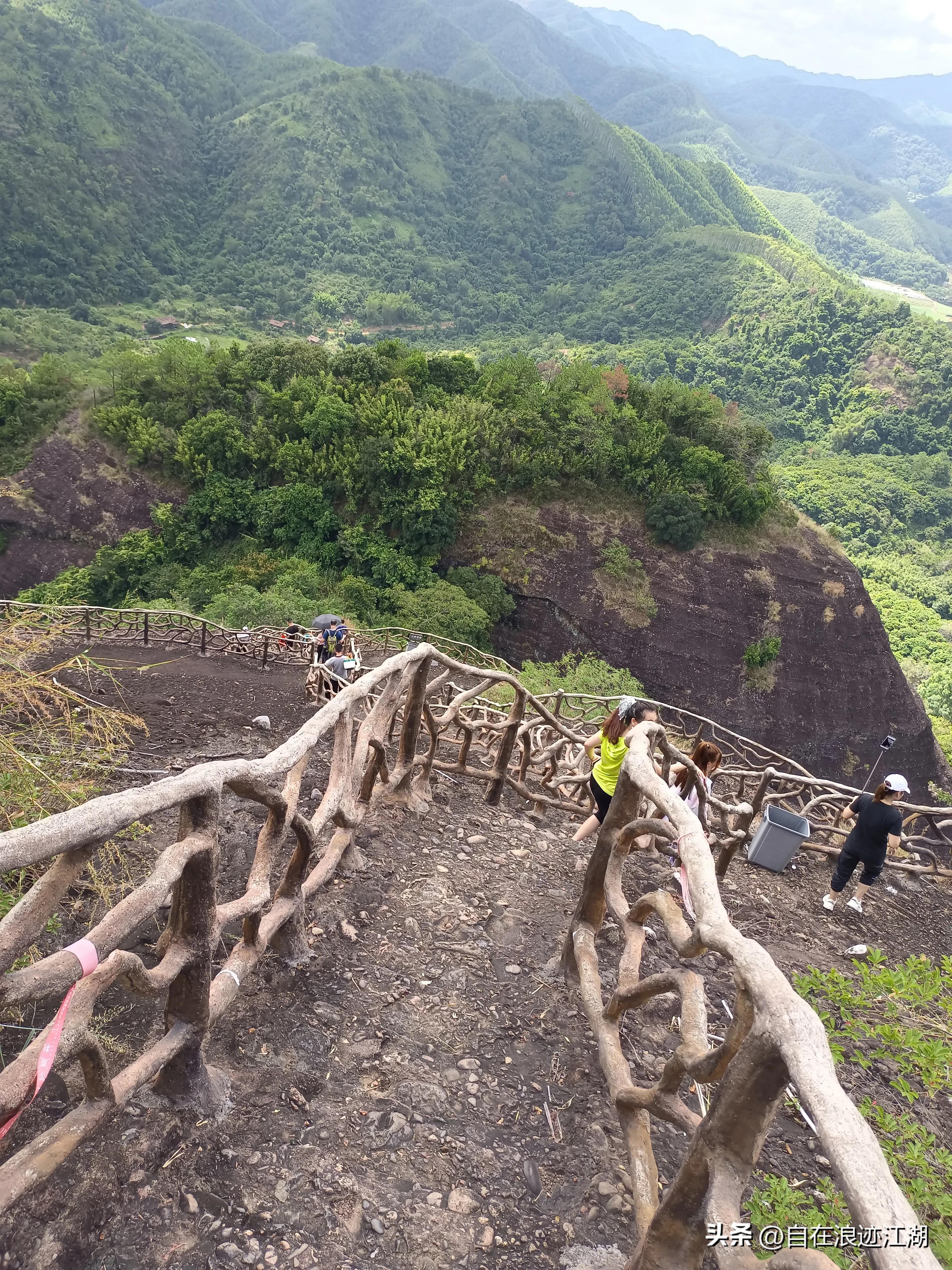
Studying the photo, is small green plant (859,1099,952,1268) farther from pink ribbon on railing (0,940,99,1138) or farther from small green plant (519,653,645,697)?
small green plant (519,653,645,697)

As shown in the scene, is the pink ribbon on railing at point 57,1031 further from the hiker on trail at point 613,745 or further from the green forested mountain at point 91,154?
the green forested mountain at point 91,154

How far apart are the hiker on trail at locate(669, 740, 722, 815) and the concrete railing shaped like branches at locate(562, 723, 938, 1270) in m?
1.88

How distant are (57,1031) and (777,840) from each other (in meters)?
6.37

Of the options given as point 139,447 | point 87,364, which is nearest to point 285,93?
point 87,364

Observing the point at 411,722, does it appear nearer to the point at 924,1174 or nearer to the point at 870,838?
the point at 924,1174

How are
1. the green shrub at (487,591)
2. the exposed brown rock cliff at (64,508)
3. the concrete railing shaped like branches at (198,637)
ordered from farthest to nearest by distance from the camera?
the exposed brown rock cliff at (64,508), the green shrub at (487,591), the concrete railing shaped like branches at (198,637)

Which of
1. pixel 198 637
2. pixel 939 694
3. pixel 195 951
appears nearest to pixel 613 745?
pixel 195 951

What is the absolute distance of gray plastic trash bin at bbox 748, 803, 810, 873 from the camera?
6.74 m

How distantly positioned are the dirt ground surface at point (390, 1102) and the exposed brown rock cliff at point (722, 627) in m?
20.5

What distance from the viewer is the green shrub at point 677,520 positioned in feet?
86.5

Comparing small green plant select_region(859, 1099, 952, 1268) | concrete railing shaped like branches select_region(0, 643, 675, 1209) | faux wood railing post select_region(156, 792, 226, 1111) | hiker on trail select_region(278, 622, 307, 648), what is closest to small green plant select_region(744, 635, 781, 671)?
hiker on trail select_region(278, 622, 307, 648)

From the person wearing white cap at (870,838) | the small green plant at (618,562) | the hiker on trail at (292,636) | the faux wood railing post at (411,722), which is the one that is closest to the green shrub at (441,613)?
the small green plant at (618,562)

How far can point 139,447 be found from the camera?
27844 millimetres

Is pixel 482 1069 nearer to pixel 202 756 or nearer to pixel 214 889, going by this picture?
pixel 214 889
